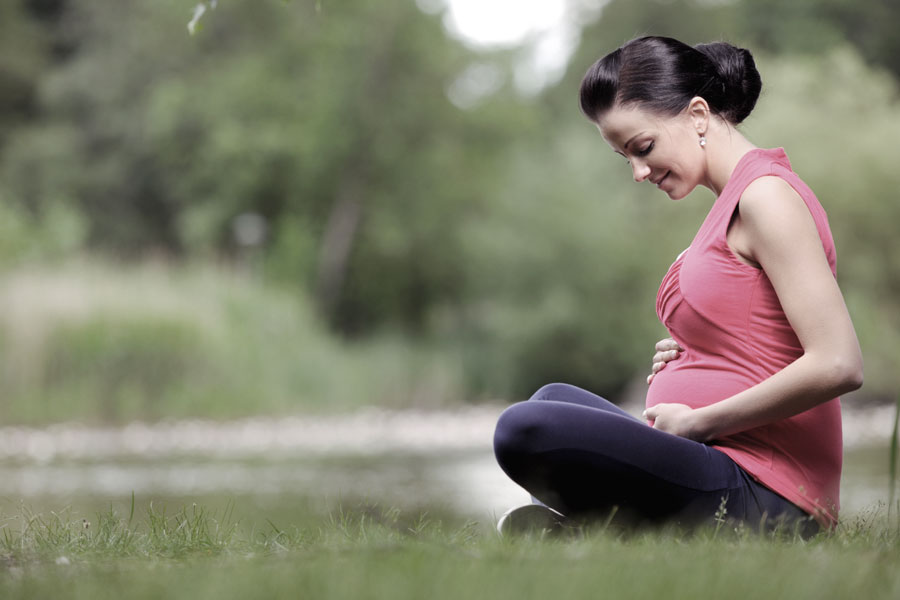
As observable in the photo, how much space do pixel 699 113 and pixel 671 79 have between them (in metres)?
0.12

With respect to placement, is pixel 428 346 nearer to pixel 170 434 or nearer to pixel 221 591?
pixel 170 434

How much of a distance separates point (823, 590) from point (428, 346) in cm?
1904

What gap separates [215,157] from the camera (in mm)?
23781

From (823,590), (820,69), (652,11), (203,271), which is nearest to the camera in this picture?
(823,590)

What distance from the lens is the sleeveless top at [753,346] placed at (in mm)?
2699

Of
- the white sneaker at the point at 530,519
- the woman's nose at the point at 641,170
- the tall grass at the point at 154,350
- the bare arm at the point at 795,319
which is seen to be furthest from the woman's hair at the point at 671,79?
the tall grass at the point at 154,350

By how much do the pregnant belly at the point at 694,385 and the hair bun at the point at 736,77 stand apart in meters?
0.73

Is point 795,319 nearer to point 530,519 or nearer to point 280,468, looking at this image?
point 530,519

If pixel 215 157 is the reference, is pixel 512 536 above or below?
below

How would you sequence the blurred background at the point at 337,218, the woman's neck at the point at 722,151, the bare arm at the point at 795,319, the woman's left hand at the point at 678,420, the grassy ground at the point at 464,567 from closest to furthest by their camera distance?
the grassy ground at the point at 464,567 → the bare arm at the point at 795,319 → the woman's left hand at the point at 678,420 → the woman's neck at the point at 722,151 → the blurred background at the point at 337,218

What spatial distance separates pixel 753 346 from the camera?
2729mm

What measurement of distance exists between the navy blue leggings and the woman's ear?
85cm

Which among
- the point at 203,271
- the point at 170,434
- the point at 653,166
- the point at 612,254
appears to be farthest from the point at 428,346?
the point at 653,166

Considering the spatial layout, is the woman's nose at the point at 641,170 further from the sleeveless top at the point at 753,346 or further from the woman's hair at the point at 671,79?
the sleeveless top at the point at 753,346
